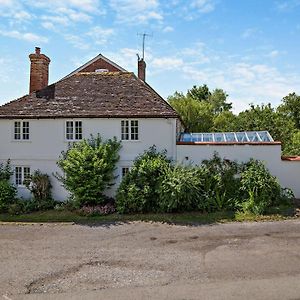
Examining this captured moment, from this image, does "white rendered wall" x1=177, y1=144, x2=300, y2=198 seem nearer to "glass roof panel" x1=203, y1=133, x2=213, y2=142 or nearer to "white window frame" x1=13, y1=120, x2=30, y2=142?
"glass roof panel" x1=203, y1=133, x2=213, y2=142

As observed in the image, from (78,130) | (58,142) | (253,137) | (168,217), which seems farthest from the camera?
(253,137)

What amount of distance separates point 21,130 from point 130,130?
22.3 feet

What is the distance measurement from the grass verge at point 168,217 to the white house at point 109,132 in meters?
2.65

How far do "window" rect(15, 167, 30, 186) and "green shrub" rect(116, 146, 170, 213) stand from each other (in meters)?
6.34

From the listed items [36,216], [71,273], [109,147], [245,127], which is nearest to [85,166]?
[109,147]

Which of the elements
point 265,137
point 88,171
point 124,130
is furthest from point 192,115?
point 88,171

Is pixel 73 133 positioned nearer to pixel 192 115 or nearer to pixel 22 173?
pixel 22 173

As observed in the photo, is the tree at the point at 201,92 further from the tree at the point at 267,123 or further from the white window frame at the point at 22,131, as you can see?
the white window frame at the point at 22,131

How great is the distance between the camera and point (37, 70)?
23.1 metres

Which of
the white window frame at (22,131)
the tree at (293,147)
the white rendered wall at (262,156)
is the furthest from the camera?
the tree at (293,147)

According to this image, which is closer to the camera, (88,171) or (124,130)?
(88,171)

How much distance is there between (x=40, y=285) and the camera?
9.27 metres

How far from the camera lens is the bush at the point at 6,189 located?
18531mm

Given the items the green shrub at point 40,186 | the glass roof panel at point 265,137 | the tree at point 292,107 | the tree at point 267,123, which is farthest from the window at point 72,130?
the tree at point 292,107
